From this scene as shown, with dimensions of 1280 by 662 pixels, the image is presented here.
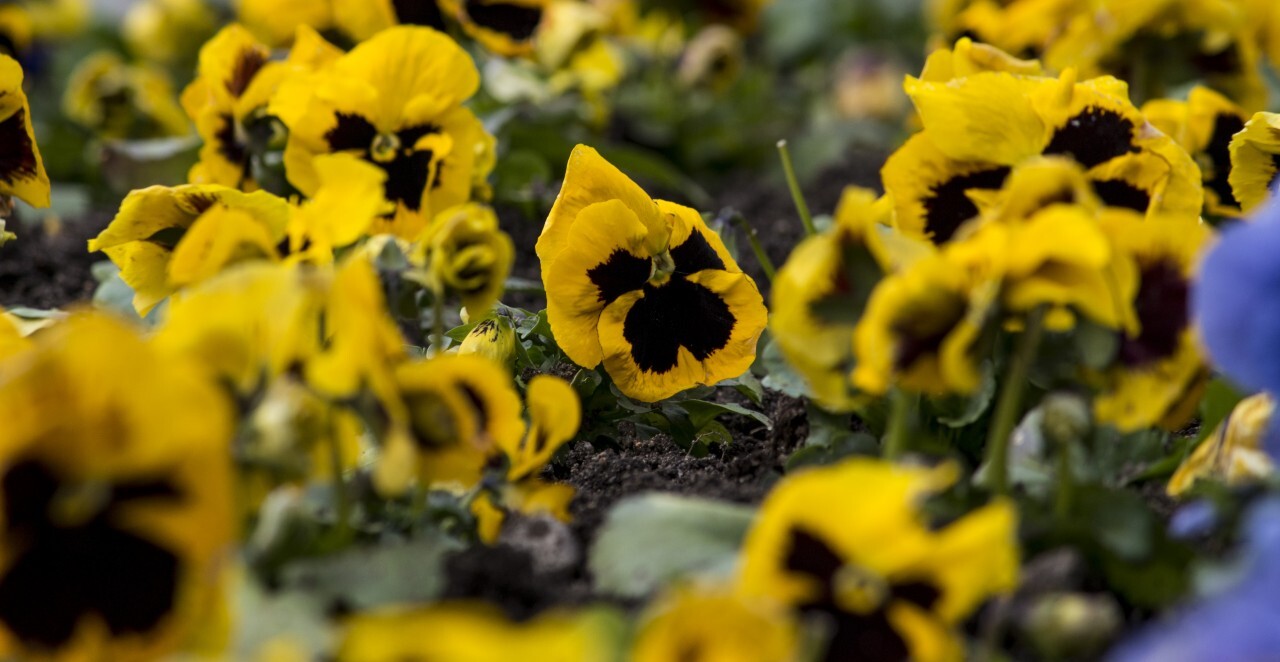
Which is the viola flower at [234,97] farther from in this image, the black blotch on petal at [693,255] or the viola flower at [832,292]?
the viola flower at [832,292]

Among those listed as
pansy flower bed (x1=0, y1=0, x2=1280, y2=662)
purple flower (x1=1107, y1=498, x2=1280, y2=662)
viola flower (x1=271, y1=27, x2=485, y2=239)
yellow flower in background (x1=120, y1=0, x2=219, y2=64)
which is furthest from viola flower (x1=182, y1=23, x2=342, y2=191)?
yellow flower in background (x1=120, y1=0, x2=219, y2=64)

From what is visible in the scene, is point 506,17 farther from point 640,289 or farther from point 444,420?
point 444,420

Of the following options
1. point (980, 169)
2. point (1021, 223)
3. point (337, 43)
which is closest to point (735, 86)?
point (337, 43)

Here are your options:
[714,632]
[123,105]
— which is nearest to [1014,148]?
[714,632]

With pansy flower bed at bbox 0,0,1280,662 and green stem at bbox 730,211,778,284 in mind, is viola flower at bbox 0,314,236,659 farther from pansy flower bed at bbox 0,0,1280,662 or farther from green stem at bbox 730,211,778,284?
green stem at bbox 730,211,778,284

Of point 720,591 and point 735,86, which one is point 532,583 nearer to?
point 720,591

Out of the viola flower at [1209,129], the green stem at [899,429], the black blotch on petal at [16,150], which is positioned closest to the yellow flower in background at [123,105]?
the black blotch on petal at [16,150]
